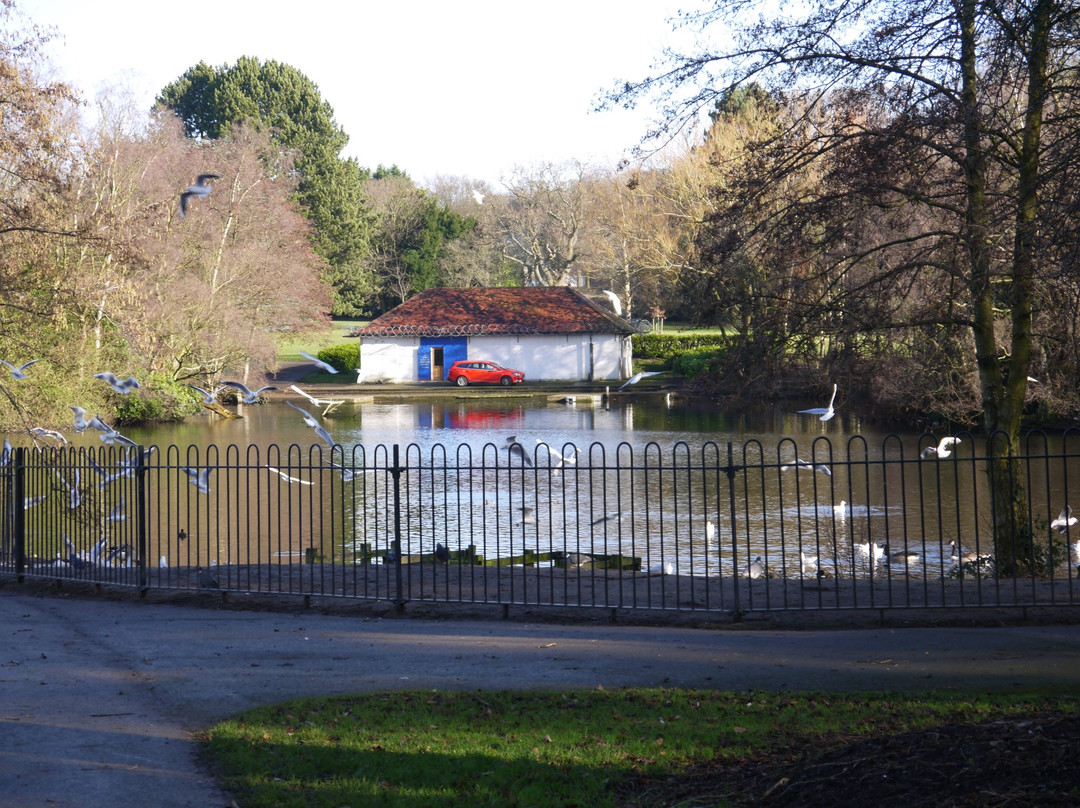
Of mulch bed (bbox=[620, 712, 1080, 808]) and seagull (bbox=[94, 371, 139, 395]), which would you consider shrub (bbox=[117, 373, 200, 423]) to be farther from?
mulch bed (bbox=[620, 712, 1080, 808])

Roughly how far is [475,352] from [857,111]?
4707 cm

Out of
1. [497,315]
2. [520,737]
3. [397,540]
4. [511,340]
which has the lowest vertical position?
[520,737]

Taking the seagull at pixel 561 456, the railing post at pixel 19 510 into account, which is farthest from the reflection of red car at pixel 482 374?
the railing post at pixel 19 510

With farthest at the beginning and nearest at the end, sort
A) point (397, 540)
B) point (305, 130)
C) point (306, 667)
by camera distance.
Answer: point (305, 130)
point (397, 540)
point (306, 667)

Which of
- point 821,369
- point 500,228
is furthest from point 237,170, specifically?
point 821,369

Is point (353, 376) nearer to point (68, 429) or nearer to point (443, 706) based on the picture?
point (68, 429)

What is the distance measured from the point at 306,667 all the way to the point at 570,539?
368 inches

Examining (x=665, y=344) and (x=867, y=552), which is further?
(x=665, y=344)

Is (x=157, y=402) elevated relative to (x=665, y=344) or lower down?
lower down

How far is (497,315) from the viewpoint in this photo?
194ft

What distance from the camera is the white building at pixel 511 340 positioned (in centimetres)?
5659

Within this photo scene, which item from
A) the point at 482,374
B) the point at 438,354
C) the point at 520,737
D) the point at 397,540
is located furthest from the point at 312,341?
the point at 520,737

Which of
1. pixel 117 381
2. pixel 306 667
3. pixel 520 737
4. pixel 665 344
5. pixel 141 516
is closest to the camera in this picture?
pixel 520 737

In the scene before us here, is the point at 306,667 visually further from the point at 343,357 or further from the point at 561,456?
the point at 343,357
